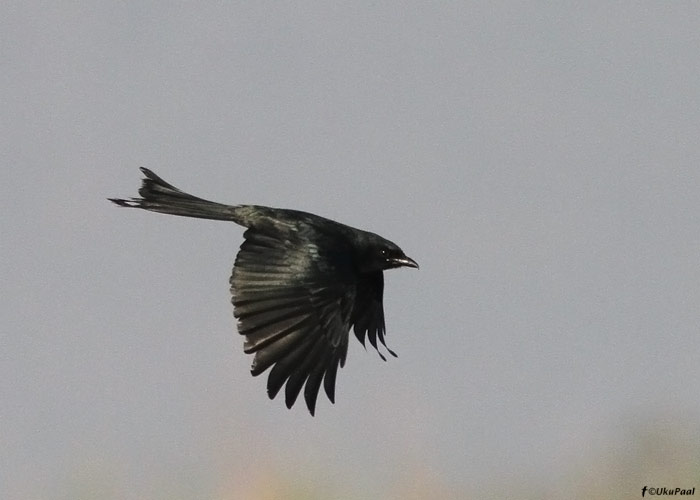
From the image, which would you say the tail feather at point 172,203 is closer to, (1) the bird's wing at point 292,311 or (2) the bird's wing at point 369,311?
(1) the bird's wing at point 292,311

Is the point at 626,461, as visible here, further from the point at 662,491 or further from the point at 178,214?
the point at 178,214

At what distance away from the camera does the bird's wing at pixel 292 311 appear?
14.3 meters

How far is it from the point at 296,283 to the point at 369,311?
1621mm

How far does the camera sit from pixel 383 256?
51.9 feet

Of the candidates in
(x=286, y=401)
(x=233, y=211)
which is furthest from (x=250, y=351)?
(x=233, y=211)

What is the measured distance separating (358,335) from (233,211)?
164cm

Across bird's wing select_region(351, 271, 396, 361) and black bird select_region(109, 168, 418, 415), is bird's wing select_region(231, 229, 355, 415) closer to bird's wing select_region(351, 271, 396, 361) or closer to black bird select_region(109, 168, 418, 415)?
black bird select_region(109, 168, 418, 415)

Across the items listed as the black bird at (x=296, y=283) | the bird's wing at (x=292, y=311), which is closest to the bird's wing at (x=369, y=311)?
the black bird at (x=296, y=283)

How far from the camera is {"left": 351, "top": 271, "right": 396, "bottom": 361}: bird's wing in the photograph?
53.0 ft

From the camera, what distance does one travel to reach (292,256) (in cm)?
1497

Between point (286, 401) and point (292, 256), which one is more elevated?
point (292, 256)

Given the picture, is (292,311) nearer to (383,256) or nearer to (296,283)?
(296,283)

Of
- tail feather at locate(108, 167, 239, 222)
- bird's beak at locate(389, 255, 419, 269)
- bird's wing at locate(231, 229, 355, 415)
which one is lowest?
bird's wing at locate(231, 229, 355, 415)

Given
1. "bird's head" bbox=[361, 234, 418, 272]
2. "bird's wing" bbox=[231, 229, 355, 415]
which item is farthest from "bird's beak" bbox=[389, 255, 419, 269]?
"bird's wing" bbox=[231, 229, 355, 415]
